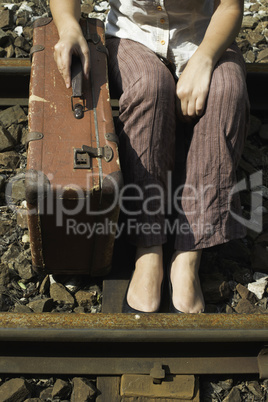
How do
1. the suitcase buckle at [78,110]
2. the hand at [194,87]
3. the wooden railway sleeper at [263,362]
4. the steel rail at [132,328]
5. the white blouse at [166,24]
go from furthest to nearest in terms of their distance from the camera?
the white blouse at [166,24]
the hand at [194,87]
the suitcase buckle at [78,110]
the wooden railway sleeper at [263,362]
the steel rail at [132,328]

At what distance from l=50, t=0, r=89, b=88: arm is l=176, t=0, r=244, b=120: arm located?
1.63 ft

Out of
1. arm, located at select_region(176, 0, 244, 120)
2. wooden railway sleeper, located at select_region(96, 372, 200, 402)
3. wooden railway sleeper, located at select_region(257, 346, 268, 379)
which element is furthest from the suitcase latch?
wooden railway sleeper, located at select_region(257, 346, 268, 379)

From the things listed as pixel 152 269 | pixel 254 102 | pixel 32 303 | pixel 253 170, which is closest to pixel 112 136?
pixel 152 269

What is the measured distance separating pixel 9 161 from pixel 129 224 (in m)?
1.05

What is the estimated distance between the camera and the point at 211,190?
2.46 metres

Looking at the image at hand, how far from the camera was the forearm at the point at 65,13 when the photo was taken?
2.56 m

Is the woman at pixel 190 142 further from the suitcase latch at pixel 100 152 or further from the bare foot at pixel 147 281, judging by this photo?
the suitcase latch at pixel 100 152

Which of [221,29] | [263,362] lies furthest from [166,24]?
[263,362]

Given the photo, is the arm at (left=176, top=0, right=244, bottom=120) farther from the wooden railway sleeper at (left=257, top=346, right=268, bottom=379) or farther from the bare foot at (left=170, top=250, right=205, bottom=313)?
the wooden railway sleeper at (left=257, top=346, right=268, bottom=379)

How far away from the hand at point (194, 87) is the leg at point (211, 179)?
0.12 ft

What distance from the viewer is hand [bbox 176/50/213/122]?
8.09 feet

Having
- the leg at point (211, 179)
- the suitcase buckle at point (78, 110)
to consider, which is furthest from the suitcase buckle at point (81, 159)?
the leg at point (211, 179)

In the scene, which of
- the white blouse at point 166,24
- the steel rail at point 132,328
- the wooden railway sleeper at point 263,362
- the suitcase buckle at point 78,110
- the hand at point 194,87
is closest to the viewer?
the steel rail at point 132,328

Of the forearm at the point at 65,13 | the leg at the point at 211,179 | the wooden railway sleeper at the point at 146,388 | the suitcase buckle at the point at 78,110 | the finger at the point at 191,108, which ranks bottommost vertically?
the wooden railway sleeper at the point at 146,388
